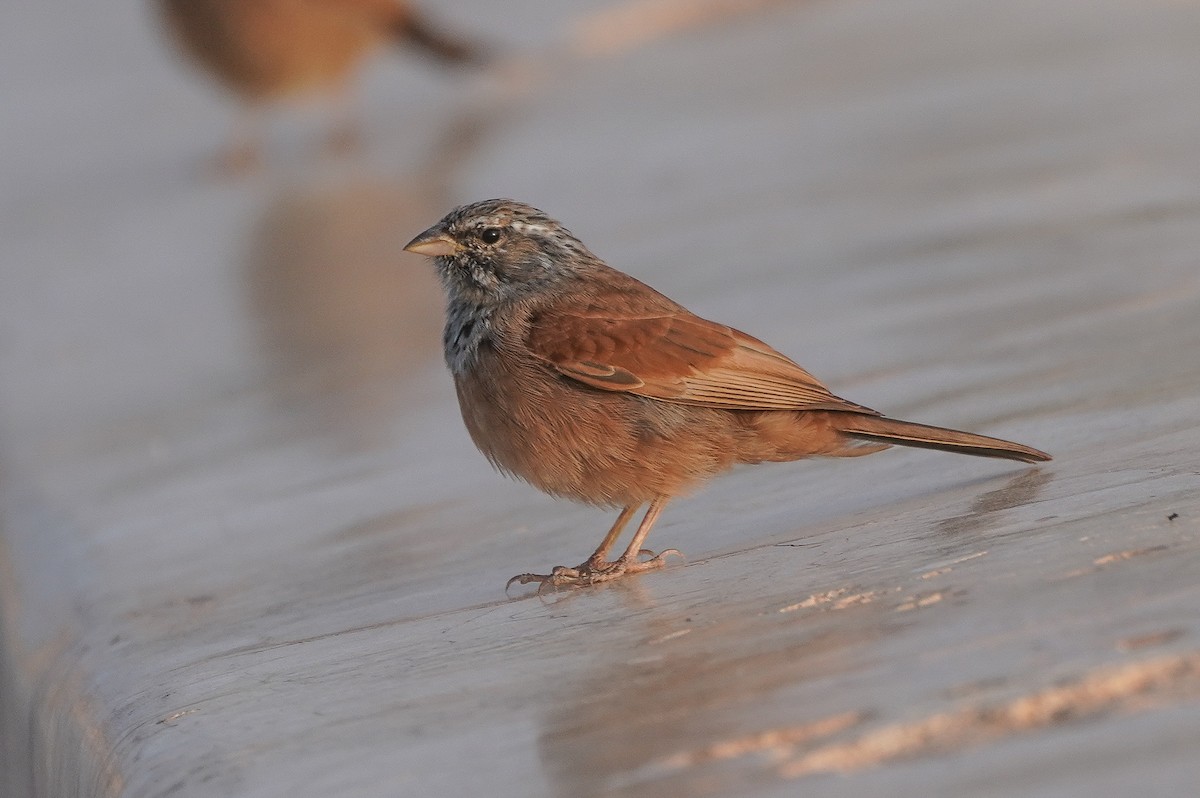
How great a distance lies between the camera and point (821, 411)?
4668mm

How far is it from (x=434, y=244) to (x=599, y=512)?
854 millimetres

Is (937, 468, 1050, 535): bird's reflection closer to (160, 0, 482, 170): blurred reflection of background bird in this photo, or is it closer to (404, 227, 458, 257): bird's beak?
(404, 227, 458, 257): bird's beak

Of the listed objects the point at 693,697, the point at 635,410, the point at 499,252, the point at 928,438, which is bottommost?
the point at 693,697

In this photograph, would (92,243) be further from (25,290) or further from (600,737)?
(600,737)

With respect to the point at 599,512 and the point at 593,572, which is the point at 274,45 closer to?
the point at 599,512

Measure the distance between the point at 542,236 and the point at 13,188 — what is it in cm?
700

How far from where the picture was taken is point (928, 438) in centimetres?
450

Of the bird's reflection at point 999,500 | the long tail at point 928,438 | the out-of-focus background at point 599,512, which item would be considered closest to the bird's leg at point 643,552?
the out-of-focus background at point 599,512

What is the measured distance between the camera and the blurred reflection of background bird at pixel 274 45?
11.3 m

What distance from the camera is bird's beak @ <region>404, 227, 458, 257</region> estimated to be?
203 inches

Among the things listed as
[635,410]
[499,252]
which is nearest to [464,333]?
[499,252]

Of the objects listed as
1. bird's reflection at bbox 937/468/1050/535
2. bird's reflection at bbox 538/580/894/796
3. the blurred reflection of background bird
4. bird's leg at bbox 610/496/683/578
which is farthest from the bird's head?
the blurred reflection of background bird

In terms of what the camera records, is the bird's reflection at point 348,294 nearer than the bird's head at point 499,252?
No

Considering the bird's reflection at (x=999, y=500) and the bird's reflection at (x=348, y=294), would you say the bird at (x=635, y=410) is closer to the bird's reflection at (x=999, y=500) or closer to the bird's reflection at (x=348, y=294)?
the bird's reflection at (x=999, y=500)
